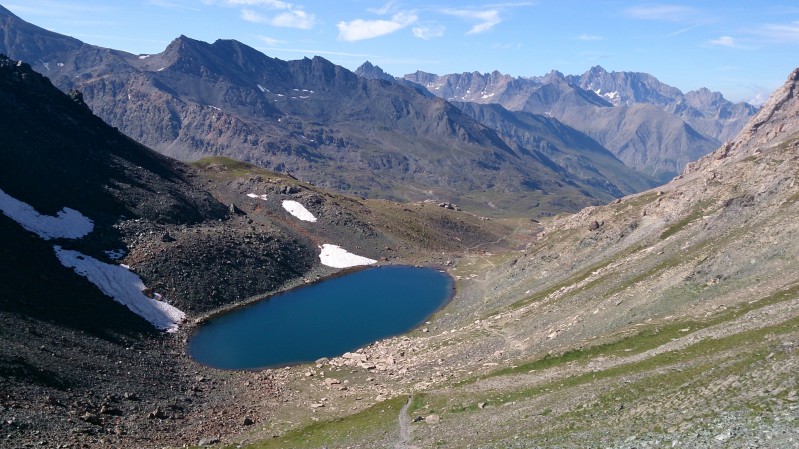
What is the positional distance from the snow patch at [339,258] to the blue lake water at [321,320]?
5625 millimetres

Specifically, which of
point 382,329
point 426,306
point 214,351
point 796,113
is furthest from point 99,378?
point 796,113

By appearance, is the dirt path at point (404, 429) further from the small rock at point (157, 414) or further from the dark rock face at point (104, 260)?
the small rock at point (157, 414)

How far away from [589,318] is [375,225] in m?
113

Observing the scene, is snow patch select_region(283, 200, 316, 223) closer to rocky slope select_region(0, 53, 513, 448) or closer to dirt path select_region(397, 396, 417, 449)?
rocky slope select_region(0, 53, 513, 448)

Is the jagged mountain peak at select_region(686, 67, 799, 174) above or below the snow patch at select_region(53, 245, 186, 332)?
above

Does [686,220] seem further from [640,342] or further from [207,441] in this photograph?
[207,441]

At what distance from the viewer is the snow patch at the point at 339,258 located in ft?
469

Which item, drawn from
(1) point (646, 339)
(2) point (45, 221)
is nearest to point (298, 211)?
(2) point (45, 221)

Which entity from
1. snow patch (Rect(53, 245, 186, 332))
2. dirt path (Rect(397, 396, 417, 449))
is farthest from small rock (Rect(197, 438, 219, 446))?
snow patch (Rect(53, 245, 186, 332))

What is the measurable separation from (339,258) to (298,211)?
27.9 m

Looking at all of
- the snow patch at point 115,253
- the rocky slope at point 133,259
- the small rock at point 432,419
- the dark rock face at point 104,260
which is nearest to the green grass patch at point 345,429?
the small rock at point 432,419

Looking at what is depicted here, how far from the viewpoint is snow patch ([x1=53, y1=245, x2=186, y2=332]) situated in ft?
291

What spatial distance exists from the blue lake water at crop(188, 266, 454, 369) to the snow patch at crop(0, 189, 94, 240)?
97.4ft

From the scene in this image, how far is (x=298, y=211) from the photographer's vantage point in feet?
548
